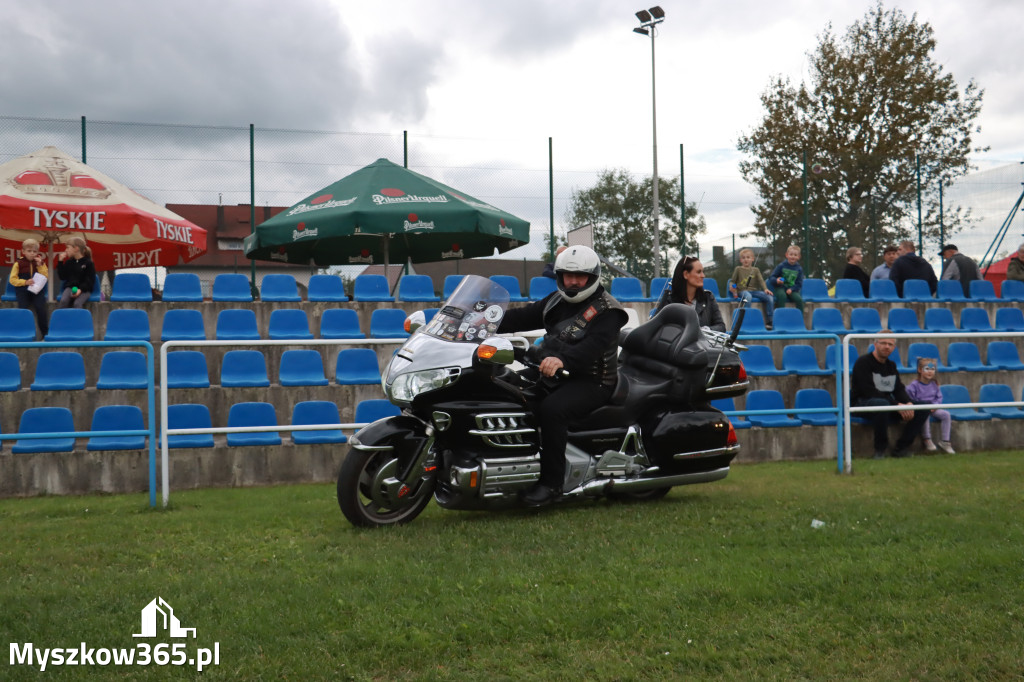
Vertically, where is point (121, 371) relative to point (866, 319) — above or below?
below

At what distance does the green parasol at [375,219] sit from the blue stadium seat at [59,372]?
332cm

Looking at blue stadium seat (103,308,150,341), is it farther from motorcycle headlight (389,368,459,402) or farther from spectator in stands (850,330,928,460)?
spectator in stands (850,330,928,460)

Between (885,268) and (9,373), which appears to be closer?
(9,373)

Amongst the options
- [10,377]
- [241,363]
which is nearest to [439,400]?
[241,363]

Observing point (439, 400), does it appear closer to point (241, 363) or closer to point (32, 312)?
point (241, 363)

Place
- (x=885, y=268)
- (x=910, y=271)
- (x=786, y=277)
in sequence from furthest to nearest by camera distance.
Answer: (x=885, y=268) < (x=910, y=271) < (x=786, y=277)

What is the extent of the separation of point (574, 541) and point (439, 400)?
119 cm

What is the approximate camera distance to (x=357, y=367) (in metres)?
9.86

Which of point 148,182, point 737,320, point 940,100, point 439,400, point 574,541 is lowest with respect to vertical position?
point 574,541

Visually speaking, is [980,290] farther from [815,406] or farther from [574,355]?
[574,355]

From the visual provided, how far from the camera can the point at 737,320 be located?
6.32m

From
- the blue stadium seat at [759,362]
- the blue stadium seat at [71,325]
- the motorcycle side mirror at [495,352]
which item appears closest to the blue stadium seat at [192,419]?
the blue stadium seat at [71,325]

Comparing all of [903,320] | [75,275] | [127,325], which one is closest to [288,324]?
[127,325]

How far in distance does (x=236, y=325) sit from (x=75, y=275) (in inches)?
79.1
